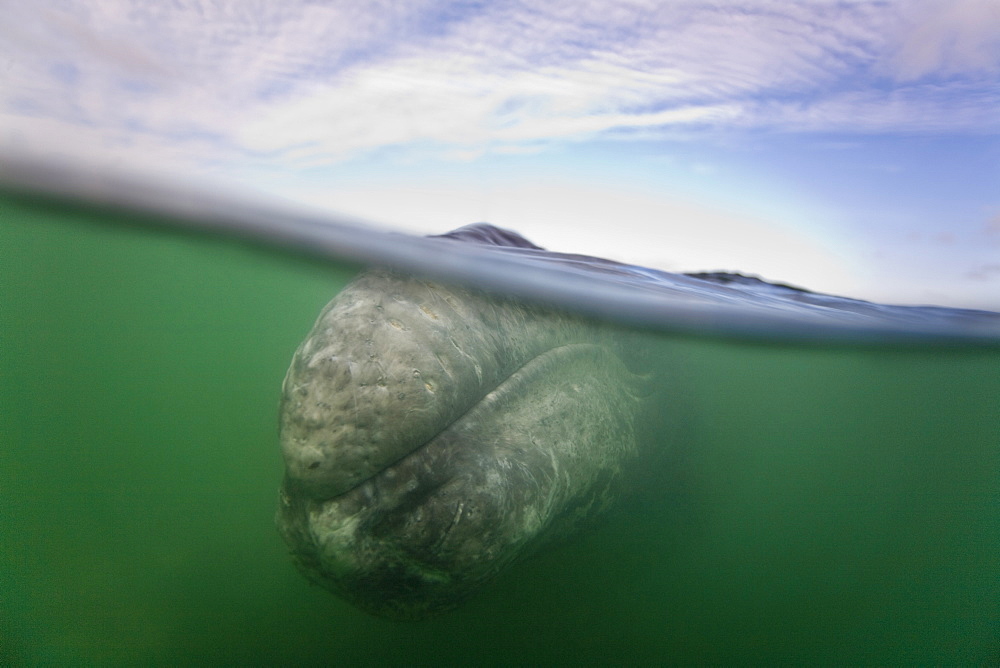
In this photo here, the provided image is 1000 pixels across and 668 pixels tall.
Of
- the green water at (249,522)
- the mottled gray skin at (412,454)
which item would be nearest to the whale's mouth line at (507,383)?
the mottled gray skin at (412,454)

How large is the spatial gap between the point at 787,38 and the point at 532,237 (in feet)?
8.90

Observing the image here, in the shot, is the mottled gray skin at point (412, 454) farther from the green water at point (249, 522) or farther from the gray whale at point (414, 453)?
the green water at point (249, 522)

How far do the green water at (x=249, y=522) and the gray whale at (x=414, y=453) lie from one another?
27.0 inches

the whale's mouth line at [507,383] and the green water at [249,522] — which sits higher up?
the whale's mouth line at [507,383]

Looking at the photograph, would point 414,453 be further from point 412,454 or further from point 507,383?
point 507,383

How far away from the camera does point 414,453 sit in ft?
8.35

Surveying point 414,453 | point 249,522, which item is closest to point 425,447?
point 414,453

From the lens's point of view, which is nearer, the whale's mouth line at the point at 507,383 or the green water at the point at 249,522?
the whale's mouth line at the point at 507,383

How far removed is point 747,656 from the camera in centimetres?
455

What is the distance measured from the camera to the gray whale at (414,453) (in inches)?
95.9

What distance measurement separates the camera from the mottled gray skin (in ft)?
7.98

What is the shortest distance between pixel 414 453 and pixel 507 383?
78 cm

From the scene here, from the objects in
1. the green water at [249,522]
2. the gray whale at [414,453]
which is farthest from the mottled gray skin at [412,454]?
the green water at [249,522]

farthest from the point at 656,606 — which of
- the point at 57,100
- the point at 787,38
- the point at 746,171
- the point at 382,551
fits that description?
the point at 57,100
